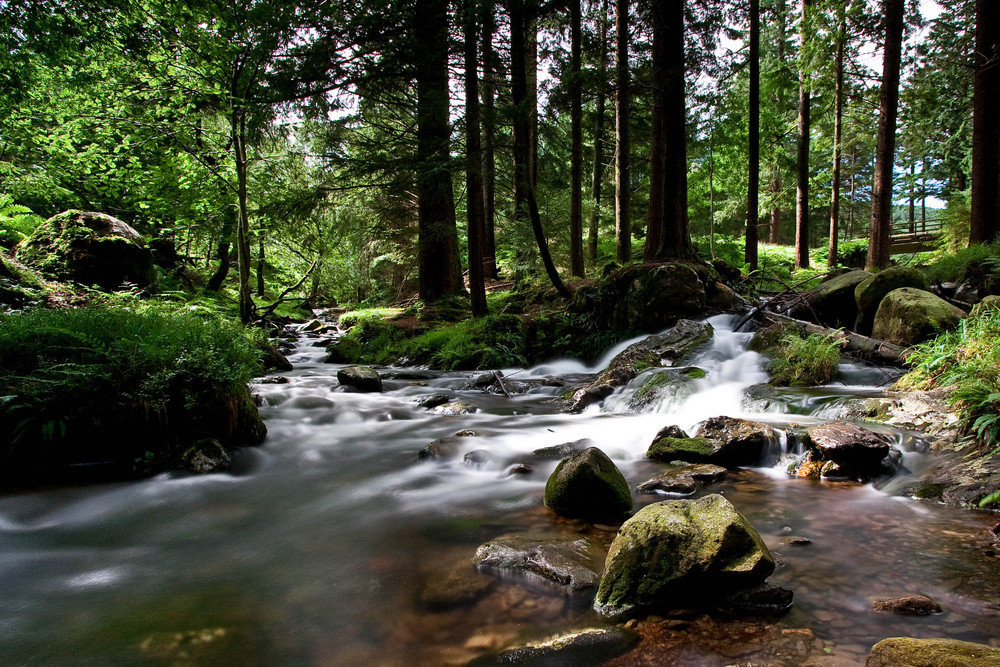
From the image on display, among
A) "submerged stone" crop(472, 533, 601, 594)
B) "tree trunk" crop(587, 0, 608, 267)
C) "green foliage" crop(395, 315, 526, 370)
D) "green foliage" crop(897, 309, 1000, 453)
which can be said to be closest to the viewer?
"submerged stone" crop(472, 533, 601, 594)

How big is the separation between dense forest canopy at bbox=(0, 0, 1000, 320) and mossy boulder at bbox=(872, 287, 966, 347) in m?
4.38

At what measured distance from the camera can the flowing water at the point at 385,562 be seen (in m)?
2.39

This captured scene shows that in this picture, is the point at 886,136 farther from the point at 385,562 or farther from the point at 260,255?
the point at 260,255

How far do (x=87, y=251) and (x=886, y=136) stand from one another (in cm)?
1934

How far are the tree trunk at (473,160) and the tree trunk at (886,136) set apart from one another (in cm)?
1020

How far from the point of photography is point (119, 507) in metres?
4.29

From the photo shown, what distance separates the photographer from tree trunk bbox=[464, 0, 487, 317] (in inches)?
392

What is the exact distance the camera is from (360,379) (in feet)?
30.2

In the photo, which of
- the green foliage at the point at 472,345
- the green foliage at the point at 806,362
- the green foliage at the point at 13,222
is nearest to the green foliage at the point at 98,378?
the green foliage at the point at 472,345

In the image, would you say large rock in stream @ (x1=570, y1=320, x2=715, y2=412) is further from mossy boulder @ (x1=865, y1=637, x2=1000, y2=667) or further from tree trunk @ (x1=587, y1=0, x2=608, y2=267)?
tree trunk @ (x1=587, y1=0, x2=608, y2=267)

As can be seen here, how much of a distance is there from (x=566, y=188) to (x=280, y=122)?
9538 millimetres

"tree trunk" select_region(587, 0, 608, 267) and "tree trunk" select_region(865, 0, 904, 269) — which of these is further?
"tree trunk" select_region(587, 0, 608, 267)

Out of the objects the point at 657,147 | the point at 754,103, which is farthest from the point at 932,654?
the point at 754,103

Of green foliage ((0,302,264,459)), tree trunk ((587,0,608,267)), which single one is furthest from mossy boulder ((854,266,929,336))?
green foliage ((0,302,264,459))
